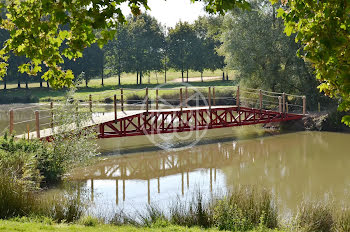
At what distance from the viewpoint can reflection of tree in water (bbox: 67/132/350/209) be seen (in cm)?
1296

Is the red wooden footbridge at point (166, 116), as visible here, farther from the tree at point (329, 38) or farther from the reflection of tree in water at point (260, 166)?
the tree at point (329, 38)

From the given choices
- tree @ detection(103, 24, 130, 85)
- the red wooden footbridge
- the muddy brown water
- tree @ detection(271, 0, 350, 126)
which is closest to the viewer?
tree @ detection(271, 0, 350, 126)

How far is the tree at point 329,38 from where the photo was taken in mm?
5125

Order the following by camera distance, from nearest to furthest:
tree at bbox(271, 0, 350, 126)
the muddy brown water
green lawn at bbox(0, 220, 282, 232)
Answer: tree at bbox(271, 0, 350, 126) → green lawn at bbox(0, 220, 282, 232) → the muddy brown water

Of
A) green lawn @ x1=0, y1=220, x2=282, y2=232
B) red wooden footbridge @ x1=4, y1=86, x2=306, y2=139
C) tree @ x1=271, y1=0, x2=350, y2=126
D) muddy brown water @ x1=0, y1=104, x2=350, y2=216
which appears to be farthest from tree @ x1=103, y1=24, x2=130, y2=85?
tree @ x1=271, y1=0, x2=350, y2=126

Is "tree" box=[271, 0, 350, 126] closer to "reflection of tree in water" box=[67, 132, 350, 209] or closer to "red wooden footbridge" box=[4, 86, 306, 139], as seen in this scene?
"reflection of tree in water" box=[67, 132, 350, 209]

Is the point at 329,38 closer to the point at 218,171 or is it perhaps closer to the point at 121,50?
the point at 218,171

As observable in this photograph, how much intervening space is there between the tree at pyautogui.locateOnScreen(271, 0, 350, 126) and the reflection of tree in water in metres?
5.83

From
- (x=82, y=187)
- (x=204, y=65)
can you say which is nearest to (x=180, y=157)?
(x=82, y=187)

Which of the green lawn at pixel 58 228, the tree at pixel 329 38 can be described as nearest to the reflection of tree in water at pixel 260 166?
the green lawn at pixel 58 228

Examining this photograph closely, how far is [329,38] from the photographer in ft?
16.9

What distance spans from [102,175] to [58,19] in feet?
31.9

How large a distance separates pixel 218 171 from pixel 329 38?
34.4 ft

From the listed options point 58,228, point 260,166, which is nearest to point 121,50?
point 260,166
